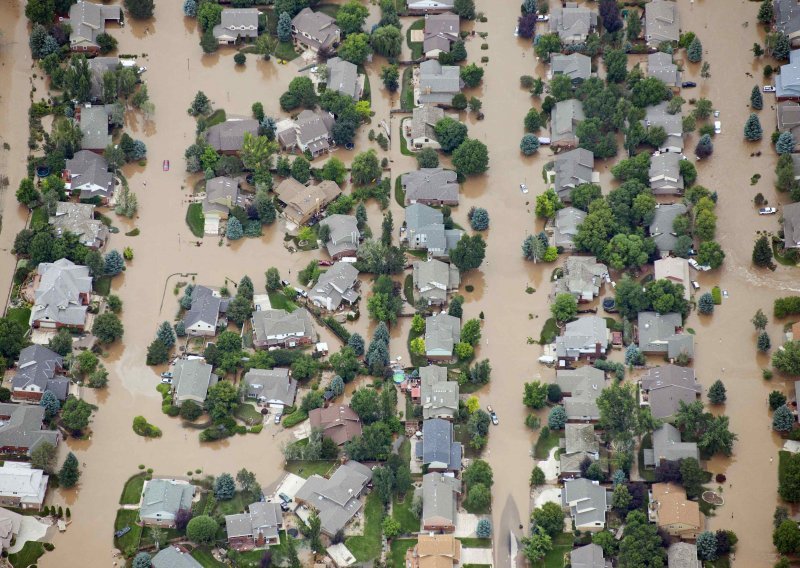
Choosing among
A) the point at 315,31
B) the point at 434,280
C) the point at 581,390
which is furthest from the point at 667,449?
the point at 315,31

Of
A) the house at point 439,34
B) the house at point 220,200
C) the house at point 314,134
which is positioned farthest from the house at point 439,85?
the house at point 220,200

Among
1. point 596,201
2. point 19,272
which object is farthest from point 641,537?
point 19,272

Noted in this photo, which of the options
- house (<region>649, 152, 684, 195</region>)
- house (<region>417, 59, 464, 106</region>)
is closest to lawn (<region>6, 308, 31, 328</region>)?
house (<region>417, 59, 464, 106</region>)

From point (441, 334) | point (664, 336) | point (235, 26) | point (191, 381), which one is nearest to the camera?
point (191, 381)

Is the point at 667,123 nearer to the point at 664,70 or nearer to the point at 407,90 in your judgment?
the point at 664,70

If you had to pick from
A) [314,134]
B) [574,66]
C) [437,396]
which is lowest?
[437,396]
